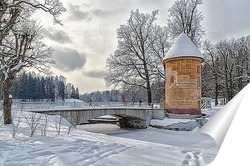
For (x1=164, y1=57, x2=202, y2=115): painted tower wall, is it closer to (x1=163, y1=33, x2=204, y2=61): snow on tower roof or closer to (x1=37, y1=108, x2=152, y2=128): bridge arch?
(x1=163, y1=33, x2=204, y2=61): snow on tower roof

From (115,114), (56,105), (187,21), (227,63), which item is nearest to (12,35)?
→ (56,105)

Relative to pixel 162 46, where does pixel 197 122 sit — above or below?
below

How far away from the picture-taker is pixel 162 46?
32.1 m

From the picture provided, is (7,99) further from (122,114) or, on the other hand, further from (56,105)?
(122,114)

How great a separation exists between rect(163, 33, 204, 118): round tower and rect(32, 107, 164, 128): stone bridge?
6.80ft

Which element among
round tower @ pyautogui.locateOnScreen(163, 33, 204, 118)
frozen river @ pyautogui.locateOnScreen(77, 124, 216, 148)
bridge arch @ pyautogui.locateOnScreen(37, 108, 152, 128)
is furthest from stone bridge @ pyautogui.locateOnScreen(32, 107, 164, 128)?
round tower @ pyautogui.locateOnScreen(163, 33, 204, 118)

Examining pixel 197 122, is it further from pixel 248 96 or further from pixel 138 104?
pixel 248 96

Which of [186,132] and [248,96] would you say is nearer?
[248,96]

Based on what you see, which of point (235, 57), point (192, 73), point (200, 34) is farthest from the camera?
point (235, 57)

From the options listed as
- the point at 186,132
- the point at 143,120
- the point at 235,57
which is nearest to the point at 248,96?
the point at 186,132

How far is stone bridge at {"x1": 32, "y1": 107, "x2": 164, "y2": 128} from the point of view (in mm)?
20500

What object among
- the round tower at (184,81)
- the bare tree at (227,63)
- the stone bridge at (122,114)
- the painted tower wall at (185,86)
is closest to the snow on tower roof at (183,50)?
the round tower at (184,81)

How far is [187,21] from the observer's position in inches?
1262

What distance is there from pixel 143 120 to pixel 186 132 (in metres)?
5.33
